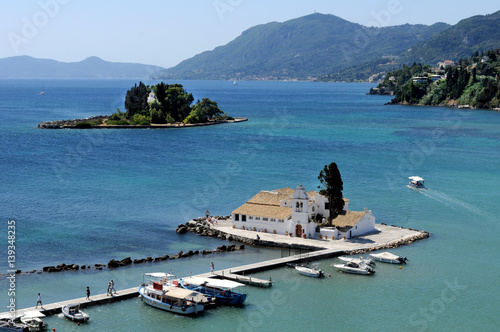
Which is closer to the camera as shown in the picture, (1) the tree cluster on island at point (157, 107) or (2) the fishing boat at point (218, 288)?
(2) the fishing boat at point (218, 288)

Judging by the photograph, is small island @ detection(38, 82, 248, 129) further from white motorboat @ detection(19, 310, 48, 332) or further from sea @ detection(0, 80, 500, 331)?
white motorboat @ detection(19, 310, 48, 332)

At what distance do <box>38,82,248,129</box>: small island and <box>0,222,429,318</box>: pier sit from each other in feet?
305

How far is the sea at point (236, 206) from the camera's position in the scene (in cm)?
4031

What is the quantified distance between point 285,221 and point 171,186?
88.1 feet

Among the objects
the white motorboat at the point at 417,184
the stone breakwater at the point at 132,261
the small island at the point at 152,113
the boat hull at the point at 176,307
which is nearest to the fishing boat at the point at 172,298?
the boat hull at the point at 176,307

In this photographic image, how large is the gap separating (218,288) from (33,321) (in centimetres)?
1147

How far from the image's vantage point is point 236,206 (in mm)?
67812

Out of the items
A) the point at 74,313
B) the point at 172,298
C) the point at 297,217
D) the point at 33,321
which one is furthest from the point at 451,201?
the point at 33,321

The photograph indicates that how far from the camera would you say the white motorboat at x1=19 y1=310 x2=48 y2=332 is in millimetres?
35969

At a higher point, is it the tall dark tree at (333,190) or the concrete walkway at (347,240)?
the tall dark tree at (333,190)

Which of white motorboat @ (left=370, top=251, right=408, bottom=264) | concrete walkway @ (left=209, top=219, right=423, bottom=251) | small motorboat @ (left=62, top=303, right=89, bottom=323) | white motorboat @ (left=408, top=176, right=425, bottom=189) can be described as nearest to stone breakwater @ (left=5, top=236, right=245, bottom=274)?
concrete walkway @ (left=209, top=219, right=423, bottom=251)

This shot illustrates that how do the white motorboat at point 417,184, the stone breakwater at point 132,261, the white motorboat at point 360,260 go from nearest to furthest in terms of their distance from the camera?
the stone breakwater at point 132,261 < the white motorboat at point 360,260 < the white motorboat at point 417,184

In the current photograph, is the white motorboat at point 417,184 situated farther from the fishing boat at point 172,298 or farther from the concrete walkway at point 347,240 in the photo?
the fishing boat at point 172,298

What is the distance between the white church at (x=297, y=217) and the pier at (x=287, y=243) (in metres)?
0.79
